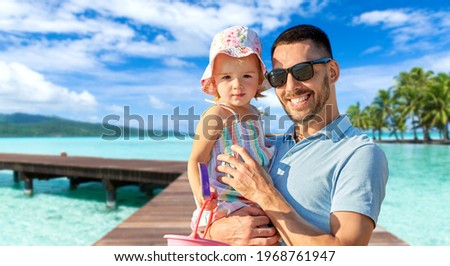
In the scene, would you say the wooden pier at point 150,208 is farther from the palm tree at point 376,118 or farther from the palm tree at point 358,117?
the palm tree at point 358,117

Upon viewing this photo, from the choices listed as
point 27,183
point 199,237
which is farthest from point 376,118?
point 199,237

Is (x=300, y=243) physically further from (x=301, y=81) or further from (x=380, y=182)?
(x=301, y=81)

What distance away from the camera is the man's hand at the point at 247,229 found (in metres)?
1.60

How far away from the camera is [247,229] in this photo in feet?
5.24

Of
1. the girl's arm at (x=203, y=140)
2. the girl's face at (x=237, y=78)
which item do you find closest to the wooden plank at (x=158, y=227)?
the girl's arm at (x=203, y=140)

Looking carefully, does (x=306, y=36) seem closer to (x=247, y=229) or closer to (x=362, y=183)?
(x=362, y=183)

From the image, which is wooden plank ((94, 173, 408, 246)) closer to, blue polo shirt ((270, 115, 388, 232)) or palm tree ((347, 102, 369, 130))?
blue polo shirt ((270, 115, 388, 232))

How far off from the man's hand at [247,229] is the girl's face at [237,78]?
21.7 inches

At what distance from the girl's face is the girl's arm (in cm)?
13

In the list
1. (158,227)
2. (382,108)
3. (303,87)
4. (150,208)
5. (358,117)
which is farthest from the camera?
(358,117)

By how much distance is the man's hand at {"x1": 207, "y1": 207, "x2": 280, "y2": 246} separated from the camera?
160cm

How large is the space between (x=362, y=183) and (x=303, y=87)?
1.65 feet
